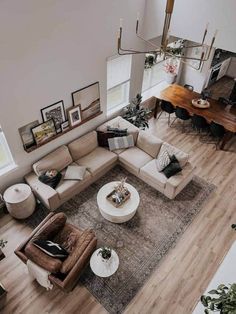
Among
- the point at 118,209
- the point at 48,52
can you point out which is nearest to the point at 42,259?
the point at 118,209

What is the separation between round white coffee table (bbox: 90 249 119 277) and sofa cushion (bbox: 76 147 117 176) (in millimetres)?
1950

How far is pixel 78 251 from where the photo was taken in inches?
152

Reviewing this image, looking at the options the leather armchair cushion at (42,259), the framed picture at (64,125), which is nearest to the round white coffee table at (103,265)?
the leather armchair cushion at (42,259)

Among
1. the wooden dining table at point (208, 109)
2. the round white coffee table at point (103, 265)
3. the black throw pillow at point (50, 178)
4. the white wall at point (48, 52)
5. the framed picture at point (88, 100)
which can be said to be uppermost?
the white wall at point (48, 52)

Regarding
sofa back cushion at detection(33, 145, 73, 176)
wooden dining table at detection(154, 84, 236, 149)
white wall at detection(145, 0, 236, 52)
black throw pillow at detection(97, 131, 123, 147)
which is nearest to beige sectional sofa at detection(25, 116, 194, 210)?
sofa back cushion at detection(33, 145, 73, 176)

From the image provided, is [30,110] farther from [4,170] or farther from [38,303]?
[38,303]

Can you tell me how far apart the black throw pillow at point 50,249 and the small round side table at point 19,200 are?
122cm

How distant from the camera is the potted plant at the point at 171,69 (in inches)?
329

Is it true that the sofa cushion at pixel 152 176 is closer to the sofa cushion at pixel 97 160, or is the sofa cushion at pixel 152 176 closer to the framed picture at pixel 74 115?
the sofa cushion at pixel 97 160

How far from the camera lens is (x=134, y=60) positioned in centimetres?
641

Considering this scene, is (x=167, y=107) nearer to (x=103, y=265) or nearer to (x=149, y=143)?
(x=149, y=143)

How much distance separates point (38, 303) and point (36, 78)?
3837 mm

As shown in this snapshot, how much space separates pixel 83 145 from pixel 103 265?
9.07ft

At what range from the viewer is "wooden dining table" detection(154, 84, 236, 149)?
262 inches
